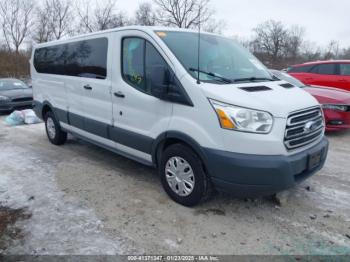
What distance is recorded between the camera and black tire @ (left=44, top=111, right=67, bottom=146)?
20.1ft

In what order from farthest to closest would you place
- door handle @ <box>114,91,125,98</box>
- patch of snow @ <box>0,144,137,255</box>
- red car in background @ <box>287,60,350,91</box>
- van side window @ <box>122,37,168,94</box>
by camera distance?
red car in background @ <box>287,60,350,91</box> → door handle @ <box>114,91,125,98</box> → van side window @ <box>122,37,168,94</box> → patch of snow @ <box>0,144,137,255</box>

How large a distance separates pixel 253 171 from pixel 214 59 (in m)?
1.53

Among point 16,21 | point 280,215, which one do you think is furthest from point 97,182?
point 16,21

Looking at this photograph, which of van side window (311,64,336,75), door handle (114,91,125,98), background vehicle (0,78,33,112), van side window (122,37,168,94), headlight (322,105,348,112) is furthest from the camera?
background vehicle (0,78,33,112)

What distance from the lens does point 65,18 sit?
32.5 meters

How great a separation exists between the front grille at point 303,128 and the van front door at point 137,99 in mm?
1296

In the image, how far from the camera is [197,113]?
10.3 ft

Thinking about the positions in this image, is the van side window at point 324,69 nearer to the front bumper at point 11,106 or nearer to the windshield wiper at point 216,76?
the windshield wiper at point 216,76

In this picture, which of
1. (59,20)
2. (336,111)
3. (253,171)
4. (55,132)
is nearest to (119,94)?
(253,171)

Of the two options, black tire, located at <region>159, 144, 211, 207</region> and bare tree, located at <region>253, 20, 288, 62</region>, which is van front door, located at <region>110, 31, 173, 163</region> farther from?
bare tree, located at <region>253, 20, 288, 62</region>

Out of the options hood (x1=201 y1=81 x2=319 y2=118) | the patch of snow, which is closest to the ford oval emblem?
hood (x1=201 y1=81 x2=319 y2=118)

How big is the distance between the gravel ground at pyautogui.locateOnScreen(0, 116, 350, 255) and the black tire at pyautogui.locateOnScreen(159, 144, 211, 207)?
0.13 m

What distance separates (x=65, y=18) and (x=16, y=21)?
6.52 metres

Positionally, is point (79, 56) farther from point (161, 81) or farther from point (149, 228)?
point (149, 228)
